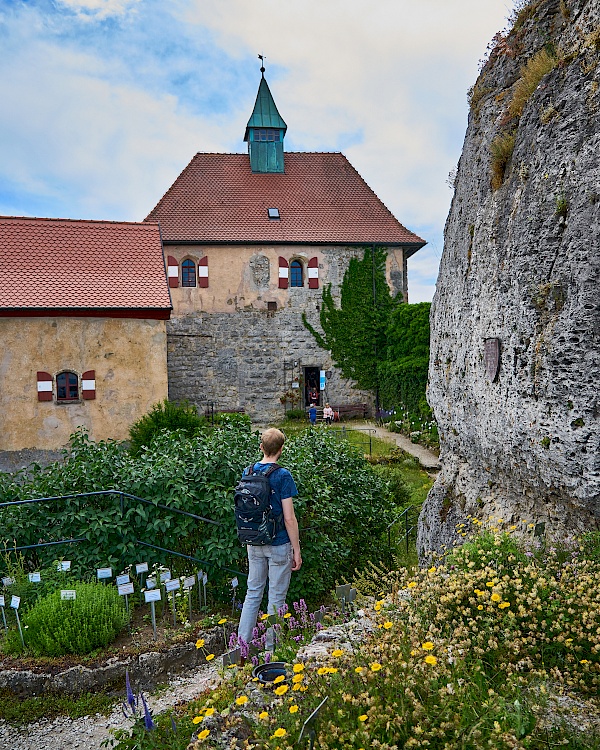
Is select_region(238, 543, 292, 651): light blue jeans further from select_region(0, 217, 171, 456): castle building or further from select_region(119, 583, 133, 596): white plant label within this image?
select_region(0, 217, 171, 456): castle building

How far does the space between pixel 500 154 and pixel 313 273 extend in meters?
17.0

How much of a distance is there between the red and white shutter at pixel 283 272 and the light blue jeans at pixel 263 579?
17.4m

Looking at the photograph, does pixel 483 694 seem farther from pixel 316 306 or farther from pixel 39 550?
pixel 316 306

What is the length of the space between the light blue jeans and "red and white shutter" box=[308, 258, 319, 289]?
17587 millimetres

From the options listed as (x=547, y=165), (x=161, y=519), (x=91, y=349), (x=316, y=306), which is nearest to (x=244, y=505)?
(x=161, y=519)

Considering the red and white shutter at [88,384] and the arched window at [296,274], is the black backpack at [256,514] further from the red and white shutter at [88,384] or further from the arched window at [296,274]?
the arched window at [296,274]

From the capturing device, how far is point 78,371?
13422 millimetres

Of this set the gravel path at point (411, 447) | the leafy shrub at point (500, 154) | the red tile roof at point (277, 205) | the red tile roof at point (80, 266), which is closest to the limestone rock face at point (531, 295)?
the leafy shrub at point (500, 154)

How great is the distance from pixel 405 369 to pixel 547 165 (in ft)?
47.8

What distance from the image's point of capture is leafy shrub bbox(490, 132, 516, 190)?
4.52 metres

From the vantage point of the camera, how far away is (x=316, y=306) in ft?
70.9

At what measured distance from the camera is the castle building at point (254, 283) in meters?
21.0

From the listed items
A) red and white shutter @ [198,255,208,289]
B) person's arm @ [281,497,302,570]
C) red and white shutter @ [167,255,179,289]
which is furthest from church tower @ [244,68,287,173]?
person's arm @ [281,497,302,570]

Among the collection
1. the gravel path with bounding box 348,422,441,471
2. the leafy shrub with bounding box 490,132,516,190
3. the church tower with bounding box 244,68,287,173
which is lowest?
the gravel path with bounding box 348,422,441,471
